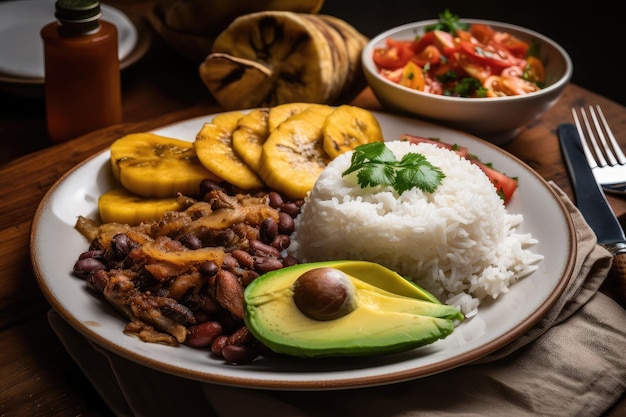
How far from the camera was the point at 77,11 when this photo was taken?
118 inches

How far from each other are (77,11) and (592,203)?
2.26 m

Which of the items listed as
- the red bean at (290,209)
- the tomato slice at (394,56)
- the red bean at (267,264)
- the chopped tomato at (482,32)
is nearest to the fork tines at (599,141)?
the chopped tomato at (482,32)

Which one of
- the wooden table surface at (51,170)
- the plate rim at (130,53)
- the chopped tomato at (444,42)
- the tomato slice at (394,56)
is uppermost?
the chopped tomato at (444,42)

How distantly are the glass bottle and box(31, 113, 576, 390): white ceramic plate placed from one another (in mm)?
489

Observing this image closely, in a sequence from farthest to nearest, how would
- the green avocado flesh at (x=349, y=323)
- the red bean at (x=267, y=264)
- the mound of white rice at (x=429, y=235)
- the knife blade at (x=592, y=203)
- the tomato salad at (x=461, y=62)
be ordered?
the tomato salad at (x=461, y=62) < the knife blade at (x=592, y=203) < the mound of white rice at (x=429, y=235) < the red bean at (x=267, y=264) < the green avocado flesh at (x=349, y=323)

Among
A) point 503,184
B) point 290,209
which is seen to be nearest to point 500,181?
point 503,184

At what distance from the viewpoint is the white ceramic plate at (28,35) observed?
3562 mm

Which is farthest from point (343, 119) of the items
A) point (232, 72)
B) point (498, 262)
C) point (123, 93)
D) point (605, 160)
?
point (123, 93)

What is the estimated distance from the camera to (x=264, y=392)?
6.59ft

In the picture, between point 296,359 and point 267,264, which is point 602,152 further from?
point 296,359

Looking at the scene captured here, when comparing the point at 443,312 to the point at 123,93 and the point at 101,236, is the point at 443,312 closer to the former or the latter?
the point at 101,236

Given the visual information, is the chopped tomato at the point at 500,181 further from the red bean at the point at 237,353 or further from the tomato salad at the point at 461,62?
the red bean at the point at 237,353

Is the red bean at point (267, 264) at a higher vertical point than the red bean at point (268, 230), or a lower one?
higher

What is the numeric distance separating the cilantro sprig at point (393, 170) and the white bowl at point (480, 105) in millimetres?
749
